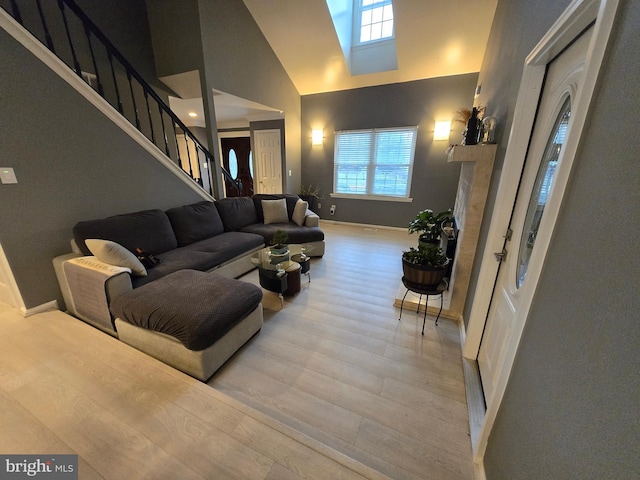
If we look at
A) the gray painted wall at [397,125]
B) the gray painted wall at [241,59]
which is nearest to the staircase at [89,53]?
the gray painted wall at [241,59]

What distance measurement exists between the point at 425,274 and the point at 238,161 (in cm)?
691

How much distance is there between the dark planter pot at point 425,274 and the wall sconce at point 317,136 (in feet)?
14.2

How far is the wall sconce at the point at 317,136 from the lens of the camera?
547 cm

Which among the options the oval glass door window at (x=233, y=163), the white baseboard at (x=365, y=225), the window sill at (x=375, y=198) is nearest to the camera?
the window sill at (x=375, y=198)

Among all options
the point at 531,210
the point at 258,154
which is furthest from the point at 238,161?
the point at 531,210

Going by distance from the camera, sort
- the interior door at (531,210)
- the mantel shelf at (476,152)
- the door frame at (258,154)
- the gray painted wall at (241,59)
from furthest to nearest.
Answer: the door frame at (258,154) < the gray painted wall at (241,59) < the mantel shelf at (476,152) < the interior door at (531,210)

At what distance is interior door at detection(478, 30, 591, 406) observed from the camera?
0.98 meters

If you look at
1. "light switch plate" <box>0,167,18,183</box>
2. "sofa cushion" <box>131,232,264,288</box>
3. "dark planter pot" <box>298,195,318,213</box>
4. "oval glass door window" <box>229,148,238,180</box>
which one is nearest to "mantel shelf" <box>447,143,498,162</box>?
"sofa cushion" <box>131,232,264,288</box>

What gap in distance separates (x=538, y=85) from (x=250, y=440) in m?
2.39

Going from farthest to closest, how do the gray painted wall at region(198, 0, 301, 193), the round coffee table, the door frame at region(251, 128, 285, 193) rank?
the door frame at region(251, 128, 285, 193) < the gray painted wall at region(198, 0, 301, 193) < the round coffee table

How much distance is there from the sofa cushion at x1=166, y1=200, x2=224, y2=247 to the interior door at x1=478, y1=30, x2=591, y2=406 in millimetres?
3093

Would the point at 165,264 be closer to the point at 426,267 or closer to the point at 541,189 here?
the point at 426,267

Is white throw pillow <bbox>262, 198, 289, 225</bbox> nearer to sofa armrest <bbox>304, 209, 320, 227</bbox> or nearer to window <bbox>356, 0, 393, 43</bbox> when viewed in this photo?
sofa armrest <bbox>304, 209, 320, 227</bbox>

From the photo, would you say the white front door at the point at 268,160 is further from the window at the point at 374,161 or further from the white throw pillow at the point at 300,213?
the white throw pillow at the point at 300,213
